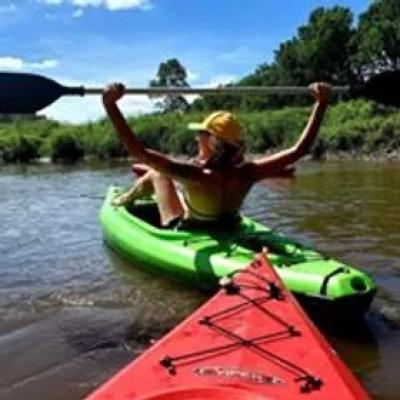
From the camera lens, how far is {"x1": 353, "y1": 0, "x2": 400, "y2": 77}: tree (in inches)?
1734

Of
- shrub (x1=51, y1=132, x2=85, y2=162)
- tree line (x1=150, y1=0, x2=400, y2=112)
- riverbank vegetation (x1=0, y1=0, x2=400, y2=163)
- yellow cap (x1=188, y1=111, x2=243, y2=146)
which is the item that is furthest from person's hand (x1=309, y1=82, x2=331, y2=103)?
tree line (x1=150, y1=0, x2=400, y2=112)

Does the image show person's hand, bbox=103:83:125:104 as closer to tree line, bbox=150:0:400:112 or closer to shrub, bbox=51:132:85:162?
shrub, bbox=51:132:85:162

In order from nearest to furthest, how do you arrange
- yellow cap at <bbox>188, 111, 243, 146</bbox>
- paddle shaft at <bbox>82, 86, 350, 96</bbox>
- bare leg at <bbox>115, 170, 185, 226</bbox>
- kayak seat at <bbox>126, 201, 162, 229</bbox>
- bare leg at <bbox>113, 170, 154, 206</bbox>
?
paddle shaft at <bbox>82, 86, 350, 96</bbox>, yellow cap at <bbox>188, 111, 243, 146</bbox>, bare leg at <bbox>115, 170, 185, 226</bbox>, bare leg at <bbox>113, 170, 154, 206</bbox>, kayak seat at <bbox>126, 201, 162, 229</bbox>

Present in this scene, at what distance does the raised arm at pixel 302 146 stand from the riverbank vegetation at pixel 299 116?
2230 centimetres

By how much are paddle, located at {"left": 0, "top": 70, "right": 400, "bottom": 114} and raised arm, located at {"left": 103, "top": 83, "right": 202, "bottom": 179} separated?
12 cm

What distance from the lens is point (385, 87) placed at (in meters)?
6.05

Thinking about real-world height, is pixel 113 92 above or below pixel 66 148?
above

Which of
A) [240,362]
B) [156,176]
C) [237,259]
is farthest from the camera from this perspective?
[156,176]

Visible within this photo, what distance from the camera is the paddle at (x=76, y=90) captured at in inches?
236

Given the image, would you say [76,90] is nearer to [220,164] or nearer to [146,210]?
[220,164]

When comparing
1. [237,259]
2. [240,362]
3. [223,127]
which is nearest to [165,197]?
[223,127]

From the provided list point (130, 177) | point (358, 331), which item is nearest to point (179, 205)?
point (358, 331)

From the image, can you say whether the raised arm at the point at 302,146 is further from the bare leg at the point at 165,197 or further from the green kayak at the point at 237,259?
the bare leg at the point at 165,197

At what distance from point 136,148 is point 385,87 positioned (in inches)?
73.3
